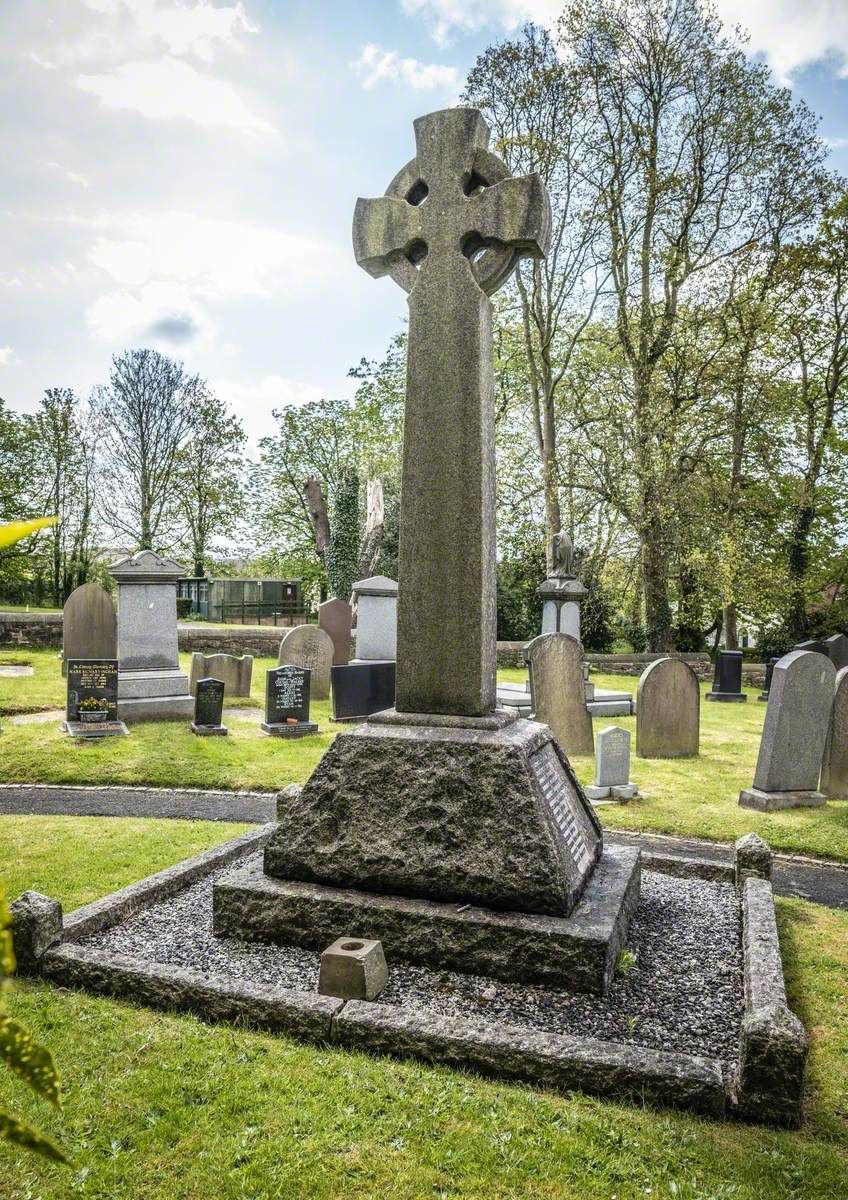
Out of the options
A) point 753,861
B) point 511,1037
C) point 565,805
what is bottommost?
point 511,1037

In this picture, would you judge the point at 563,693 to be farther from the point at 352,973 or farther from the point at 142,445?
the point at 142,445

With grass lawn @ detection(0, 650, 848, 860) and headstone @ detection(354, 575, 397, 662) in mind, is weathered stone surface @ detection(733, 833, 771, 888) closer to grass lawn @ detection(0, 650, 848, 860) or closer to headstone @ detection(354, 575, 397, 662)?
grass lawn @ detection(0, 650, 848, 860)

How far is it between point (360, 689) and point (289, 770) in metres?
3.68

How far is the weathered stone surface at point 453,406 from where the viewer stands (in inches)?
173

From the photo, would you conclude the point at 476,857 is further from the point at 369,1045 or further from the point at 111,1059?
the point at 111,1059

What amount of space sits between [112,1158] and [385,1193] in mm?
929

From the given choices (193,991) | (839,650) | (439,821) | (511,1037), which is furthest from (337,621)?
(511,1037)

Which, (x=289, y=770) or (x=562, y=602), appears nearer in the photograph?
(x=289, y=770)

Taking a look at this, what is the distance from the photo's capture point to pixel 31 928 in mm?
3924

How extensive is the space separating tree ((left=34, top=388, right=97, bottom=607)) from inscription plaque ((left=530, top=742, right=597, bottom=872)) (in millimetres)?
32515

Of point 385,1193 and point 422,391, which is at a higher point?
point 422,391

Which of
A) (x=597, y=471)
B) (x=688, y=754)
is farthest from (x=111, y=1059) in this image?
(x=597, y=471)

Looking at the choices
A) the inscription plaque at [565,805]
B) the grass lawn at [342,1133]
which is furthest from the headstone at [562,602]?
the grass lawn at [342,1133]

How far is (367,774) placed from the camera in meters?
4.23
